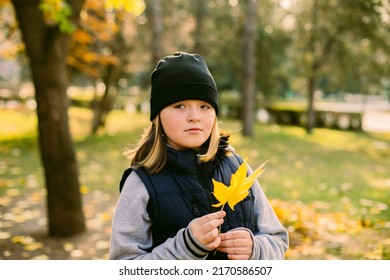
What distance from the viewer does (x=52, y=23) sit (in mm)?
4363

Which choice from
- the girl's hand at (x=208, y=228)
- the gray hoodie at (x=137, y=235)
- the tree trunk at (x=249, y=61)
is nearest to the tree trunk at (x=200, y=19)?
the tree trunk at (x=249, y=61)

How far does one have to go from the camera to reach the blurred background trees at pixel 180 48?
4.42m

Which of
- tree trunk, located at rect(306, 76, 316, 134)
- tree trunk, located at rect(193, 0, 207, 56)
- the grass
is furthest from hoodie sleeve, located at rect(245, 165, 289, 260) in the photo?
tree trunk, located at rect(193, 0, 207, 56)

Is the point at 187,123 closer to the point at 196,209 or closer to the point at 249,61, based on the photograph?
the point at 196,209

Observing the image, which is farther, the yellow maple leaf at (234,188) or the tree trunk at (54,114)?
the tree trunk at (54,114)

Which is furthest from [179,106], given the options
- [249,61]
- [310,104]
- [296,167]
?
[310,104]

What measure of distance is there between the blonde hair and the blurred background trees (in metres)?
2.61

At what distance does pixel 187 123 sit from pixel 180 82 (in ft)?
0.54

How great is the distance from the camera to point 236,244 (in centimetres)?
161

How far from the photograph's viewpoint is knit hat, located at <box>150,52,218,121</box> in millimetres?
1690

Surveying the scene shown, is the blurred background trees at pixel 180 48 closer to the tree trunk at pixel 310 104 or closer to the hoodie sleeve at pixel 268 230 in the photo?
the tree trunk at pixel 310 104

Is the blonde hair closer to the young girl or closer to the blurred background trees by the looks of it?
the young girl
